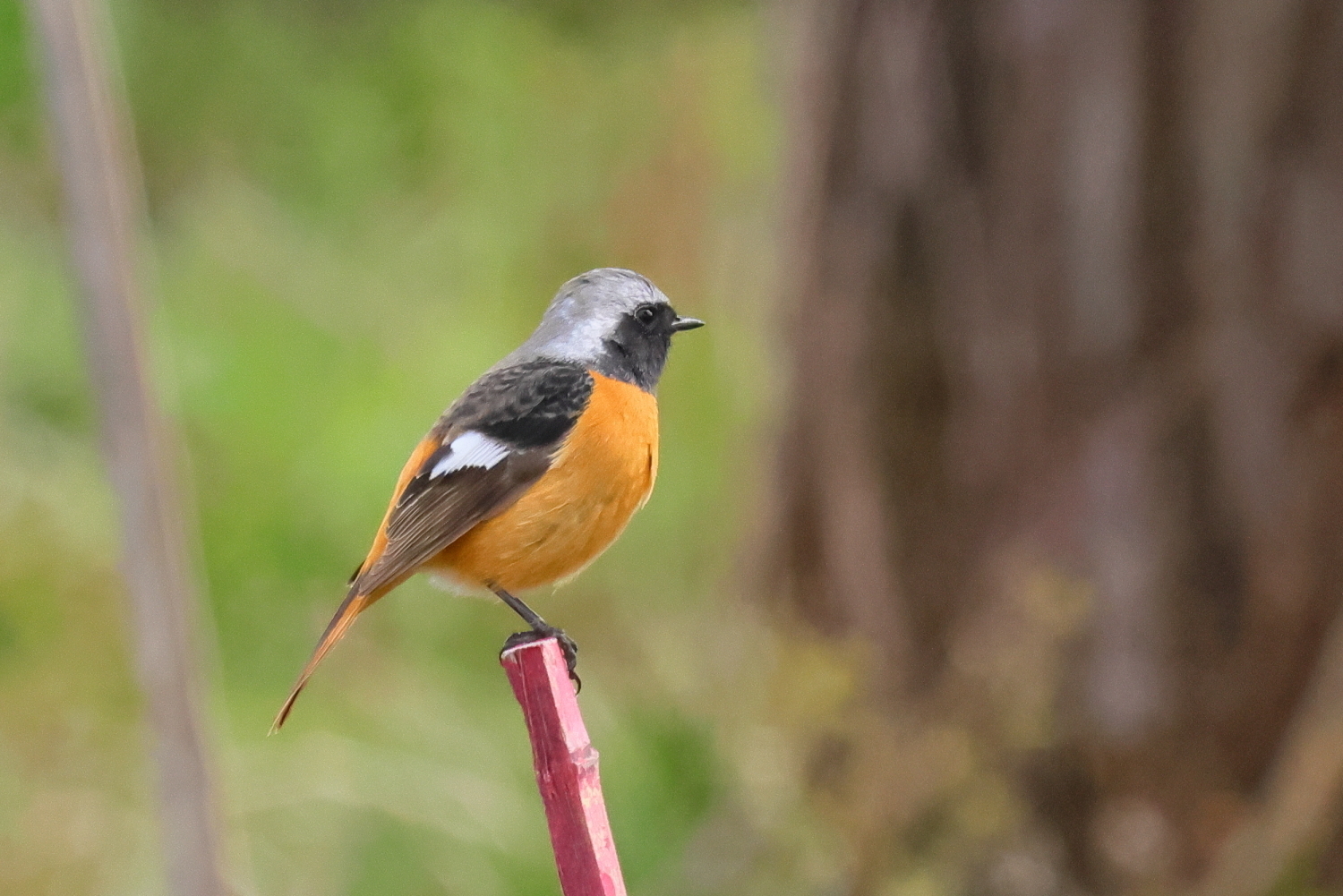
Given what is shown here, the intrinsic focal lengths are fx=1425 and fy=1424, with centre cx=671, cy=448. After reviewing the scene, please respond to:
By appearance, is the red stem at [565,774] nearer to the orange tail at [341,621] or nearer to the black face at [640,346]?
the orange tail at [341,621]

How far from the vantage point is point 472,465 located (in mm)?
2150

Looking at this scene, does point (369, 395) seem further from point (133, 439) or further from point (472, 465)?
point (133, 439)

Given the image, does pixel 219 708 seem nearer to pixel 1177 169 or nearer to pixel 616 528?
pixel 616 528

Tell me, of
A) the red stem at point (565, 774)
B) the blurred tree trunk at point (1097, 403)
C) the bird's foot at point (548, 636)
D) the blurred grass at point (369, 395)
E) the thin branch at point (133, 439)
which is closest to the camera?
the red stem at point (565, 774)

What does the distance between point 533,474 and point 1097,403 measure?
2.18 metres

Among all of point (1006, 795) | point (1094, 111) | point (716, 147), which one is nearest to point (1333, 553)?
point (1006, 795)

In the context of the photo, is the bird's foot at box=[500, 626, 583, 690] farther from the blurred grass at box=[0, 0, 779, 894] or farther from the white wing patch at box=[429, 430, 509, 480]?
the blurred grass at box=[0, 0, 779, 894]

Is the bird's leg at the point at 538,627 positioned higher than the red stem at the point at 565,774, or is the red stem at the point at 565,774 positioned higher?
the bird's leg at the point at 538,627

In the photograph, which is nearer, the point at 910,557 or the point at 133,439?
the point at 133,439

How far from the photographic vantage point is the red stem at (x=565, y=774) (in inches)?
49.1

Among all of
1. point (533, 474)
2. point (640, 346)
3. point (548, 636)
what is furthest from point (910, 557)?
point (548, 636)

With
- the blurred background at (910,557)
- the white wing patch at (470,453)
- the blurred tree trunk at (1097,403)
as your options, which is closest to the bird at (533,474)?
the white wing patch at (470,453)

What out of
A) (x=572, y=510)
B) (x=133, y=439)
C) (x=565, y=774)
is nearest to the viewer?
(x=565, y=774)

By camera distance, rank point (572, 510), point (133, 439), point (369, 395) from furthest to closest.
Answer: point (369, 395)
point (572, 510)
point (133, 439)
